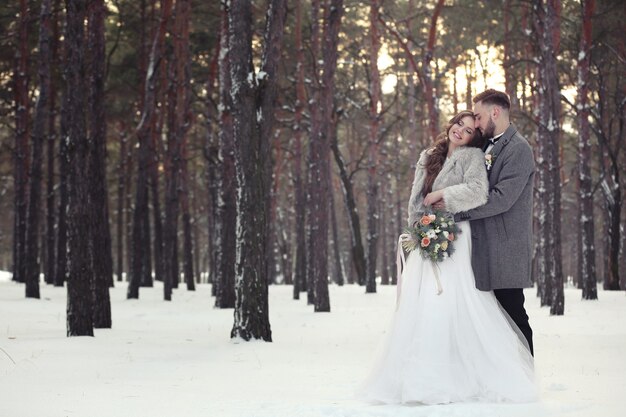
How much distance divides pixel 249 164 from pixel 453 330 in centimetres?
549

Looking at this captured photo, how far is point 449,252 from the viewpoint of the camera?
649 cm

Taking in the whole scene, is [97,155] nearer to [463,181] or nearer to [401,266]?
[401,266]

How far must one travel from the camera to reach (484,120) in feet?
21.7

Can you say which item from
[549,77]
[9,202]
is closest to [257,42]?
[549,77]

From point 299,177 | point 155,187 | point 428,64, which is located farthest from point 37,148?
point 428,64

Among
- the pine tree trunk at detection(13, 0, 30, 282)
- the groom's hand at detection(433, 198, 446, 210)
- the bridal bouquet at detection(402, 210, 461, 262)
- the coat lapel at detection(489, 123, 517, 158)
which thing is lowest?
the bridal bouquet at detection(402, 210, 461, 262)

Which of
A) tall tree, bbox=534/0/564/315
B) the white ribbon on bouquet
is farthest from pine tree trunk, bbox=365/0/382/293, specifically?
the white ribbon on bouquet

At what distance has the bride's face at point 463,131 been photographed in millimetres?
6605

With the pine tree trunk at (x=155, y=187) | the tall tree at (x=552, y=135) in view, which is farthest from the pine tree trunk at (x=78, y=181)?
the pine tree trunk at (x=155, y=187)

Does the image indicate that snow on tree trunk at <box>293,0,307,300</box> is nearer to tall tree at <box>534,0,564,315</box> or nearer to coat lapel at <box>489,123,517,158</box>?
tall tree at <box>534,0,564,315</box>

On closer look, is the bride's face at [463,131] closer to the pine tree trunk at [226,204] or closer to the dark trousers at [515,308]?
the dark trousers at [515,308]

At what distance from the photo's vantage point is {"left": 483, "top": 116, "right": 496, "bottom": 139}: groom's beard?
21.6 ft

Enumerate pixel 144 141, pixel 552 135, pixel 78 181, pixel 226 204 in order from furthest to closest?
pixel 144 141 → pixel 226 204 → pixel 552 135 → pixel 78 181

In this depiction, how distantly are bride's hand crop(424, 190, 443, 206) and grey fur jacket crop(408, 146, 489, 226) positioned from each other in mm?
66
